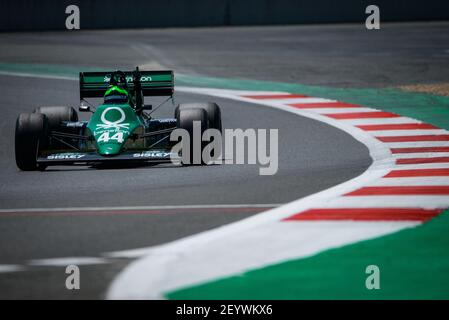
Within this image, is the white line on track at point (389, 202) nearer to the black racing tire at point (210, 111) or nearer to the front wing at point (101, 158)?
the front wing at point (101, 158)

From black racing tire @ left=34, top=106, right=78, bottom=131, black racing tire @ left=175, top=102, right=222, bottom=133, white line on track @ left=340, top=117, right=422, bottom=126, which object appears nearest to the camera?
black racing tire @ left=175, top=102, right=222, bottom=133

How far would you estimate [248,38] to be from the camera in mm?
30391

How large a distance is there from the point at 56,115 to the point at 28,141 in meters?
1.32

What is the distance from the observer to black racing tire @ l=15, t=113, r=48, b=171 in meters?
11.1

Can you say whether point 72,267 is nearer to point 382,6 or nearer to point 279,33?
point 279,33

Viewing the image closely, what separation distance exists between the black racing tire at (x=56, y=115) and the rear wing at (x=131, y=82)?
0.25 m

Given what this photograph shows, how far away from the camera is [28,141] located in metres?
11.1

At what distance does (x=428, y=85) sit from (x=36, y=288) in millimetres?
13214
